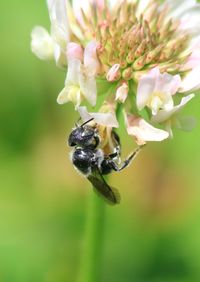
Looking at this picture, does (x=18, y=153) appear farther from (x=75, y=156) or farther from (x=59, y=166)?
(x=75, y=156)

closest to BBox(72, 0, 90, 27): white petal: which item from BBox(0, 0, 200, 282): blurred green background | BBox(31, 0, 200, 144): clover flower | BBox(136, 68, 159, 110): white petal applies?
BBox(31, 0, 200, 144): clover flower

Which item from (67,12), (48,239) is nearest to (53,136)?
(48,239)

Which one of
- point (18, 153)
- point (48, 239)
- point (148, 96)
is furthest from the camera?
point (18, 153)

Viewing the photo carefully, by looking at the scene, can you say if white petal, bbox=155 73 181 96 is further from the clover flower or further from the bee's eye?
the bee's eye

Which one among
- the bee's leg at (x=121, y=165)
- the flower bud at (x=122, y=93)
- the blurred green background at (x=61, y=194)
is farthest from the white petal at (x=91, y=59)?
the blurred green background at (x=61, y=194)

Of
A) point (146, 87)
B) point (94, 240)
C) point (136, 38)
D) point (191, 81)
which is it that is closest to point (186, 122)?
point (191, 81)

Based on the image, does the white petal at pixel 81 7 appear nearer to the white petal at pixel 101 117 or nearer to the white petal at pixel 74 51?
the white petal at pixel 74 51
